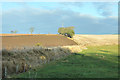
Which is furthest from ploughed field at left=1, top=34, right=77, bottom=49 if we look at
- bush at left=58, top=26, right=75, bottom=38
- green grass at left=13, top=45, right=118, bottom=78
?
bush at left=58, top=26, right=75, bottom=38

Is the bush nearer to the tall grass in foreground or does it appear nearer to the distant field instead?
the distant field

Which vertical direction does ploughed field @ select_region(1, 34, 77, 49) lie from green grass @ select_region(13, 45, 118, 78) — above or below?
above

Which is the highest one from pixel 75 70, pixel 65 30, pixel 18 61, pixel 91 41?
pixel 65 30

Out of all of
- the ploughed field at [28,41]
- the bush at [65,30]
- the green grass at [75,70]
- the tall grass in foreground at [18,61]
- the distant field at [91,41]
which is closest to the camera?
the green grass at [75,70]

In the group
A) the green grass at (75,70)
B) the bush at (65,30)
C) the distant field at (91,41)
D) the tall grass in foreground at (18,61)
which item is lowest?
the green grass at (75,70)

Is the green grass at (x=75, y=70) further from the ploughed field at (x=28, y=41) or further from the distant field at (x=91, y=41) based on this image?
the distant field at (x=91, y=41)

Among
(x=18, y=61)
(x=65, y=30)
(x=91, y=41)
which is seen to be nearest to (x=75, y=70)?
(x=18, y=61)

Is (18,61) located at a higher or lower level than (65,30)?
lower

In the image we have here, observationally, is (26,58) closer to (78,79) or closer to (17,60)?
(17,60)

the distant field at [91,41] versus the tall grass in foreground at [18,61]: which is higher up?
the distant field at [91,41]

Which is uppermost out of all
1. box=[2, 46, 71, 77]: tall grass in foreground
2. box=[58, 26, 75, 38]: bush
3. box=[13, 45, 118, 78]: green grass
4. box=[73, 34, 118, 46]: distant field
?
box=[58, 26, 75, 38]: bush

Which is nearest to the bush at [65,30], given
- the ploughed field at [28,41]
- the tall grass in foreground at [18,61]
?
the ploughed field at [28,41]

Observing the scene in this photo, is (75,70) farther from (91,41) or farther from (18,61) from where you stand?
(91,41)

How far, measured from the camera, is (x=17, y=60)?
923cm
